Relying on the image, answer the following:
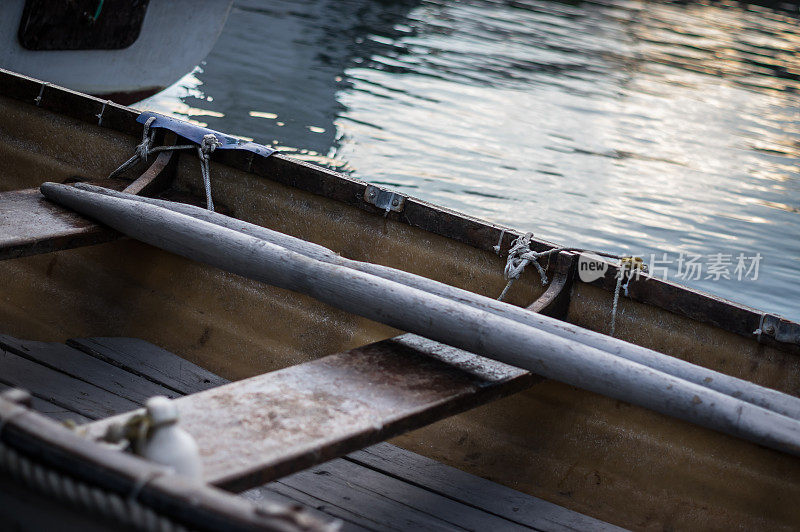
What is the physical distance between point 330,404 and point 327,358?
26 cm

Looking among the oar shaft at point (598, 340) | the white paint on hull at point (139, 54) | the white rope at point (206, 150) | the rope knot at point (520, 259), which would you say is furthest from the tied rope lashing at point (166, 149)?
the white paint on hull at point (139, 54)

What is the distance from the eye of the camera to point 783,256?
21.0ft

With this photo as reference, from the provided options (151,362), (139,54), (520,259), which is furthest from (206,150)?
(139,54)

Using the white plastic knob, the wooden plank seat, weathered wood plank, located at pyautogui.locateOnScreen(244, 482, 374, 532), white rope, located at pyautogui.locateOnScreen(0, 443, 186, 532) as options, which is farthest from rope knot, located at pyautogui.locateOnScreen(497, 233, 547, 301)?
white rope, located at pyautogui.locateOnScreen(0, 443, 186, 532)

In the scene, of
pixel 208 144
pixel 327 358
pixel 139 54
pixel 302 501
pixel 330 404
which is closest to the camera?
Result: pixel 330 404

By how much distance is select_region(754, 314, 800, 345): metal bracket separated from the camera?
2.24 m

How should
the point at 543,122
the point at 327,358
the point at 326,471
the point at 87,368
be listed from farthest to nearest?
the point at 543,122, the point at 87,368, the point at 326,471, the point at 327,358

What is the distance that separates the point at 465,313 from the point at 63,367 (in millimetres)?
1448

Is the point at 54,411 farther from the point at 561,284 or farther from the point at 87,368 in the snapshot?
the point at 561,284

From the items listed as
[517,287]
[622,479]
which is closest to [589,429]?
[622,479]

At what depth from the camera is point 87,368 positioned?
2729 millimetres

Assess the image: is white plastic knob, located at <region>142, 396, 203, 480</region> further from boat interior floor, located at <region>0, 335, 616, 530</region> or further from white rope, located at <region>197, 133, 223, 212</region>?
white rope, located at <region>197, 133, 223, 212</region>

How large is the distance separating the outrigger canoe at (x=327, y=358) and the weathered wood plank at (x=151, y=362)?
11mm

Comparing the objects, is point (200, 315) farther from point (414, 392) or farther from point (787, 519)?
point (787, 519)
